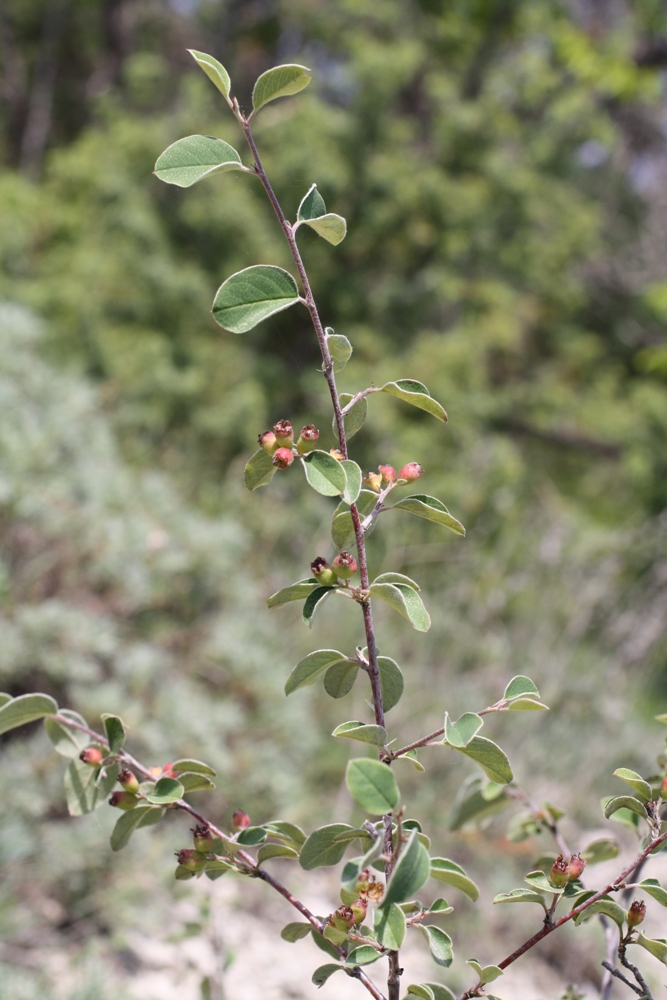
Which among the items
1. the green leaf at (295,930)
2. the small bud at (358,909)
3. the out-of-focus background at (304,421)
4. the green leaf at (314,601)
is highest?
the green leaf at (314,601)

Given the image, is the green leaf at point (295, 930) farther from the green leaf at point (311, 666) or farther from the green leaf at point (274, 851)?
the green leaf at point (311, 666)

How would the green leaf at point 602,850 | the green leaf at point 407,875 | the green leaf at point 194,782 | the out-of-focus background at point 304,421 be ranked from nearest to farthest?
the green leaf at point 407,875
the green leaf at point 194,782
the green leaf at point 602,850
the out-of-focus background at point 304,421

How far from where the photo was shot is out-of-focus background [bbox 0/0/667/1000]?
6.07ft

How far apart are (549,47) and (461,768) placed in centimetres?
504

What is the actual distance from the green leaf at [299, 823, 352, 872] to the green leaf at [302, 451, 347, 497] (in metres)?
0.23

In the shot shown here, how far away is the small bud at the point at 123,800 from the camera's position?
0.60 metres

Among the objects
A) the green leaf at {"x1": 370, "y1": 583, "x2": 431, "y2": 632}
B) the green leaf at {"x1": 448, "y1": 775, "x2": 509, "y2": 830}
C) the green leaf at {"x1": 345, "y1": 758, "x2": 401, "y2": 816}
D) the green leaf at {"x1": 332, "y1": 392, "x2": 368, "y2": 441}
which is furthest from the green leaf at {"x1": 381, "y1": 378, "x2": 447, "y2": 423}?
the green leaf at {"x1": 448, "y1": 775, "x2": 509, "y2": 830}

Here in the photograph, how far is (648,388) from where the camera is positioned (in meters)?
5.84

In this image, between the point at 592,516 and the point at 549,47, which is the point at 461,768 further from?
the point at 549,47

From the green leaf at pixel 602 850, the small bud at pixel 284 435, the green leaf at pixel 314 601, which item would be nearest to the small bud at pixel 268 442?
the small bud at pixel 284 435

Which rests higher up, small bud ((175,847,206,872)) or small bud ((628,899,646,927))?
small bud ((628,899,646,927))

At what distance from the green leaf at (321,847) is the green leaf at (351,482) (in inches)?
8.7

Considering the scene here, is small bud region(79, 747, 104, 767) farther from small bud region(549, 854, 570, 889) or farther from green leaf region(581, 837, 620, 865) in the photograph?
green leaf region(581, 837, 620, 865)

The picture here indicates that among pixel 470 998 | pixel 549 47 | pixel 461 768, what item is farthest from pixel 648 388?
pixel 470 998
